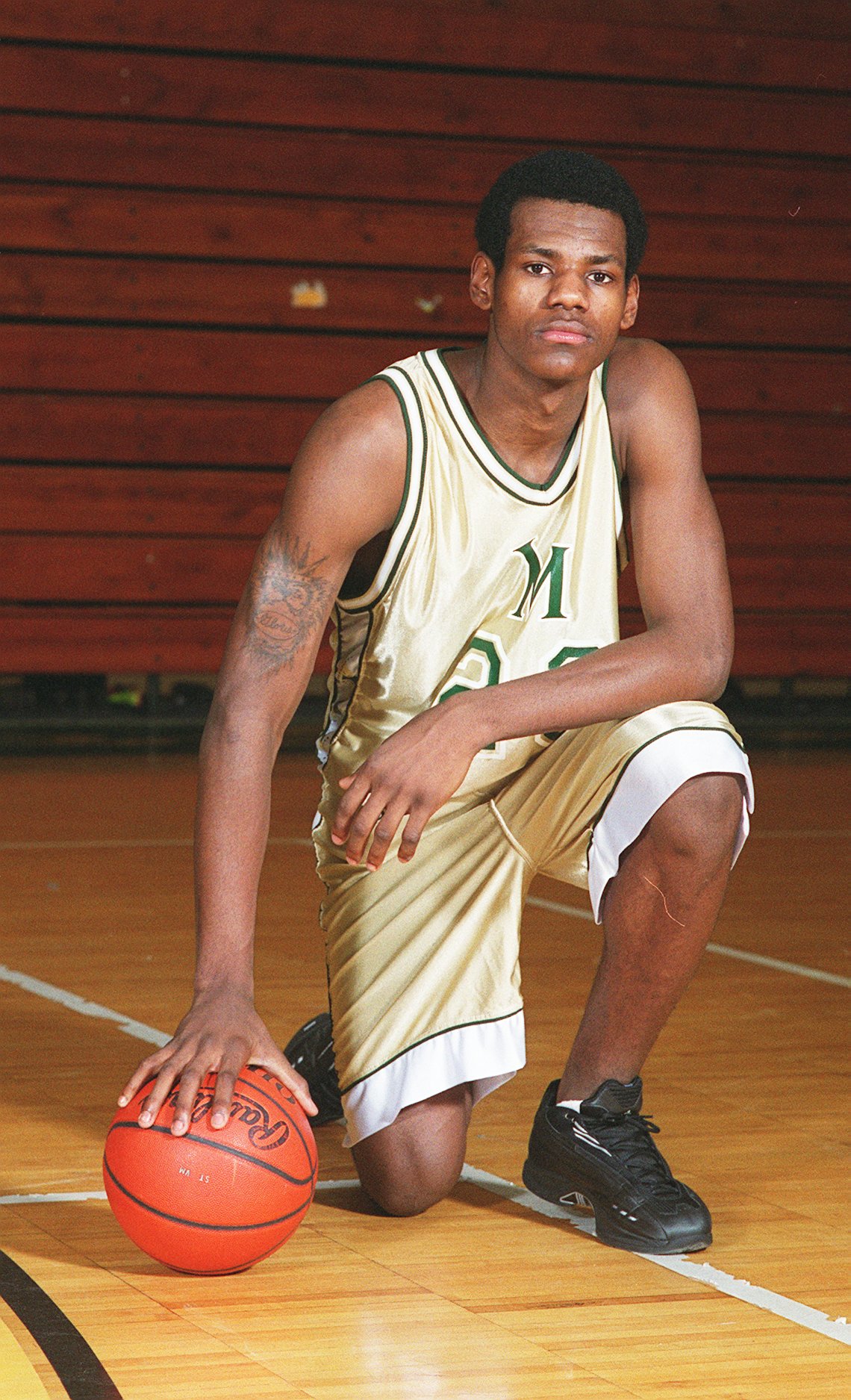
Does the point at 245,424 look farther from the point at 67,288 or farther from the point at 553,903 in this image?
the point at 553,903

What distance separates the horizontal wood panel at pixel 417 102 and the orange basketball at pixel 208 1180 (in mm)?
5920

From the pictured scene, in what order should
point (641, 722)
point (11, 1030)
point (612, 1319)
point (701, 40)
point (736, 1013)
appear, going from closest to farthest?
point (612, 1319), point (641, 722), point (11, 1030), point (736, 1013), point (701, 40)

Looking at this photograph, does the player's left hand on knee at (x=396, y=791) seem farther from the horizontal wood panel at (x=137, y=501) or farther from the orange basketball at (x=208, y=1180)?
the horizontal wood panel at (x=137, y=501)

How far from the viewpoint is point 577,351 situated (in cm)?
220

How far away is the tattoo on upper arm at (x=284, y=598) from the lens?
208 centimetres

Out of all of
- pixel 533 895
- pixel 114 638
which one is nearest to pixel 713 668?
pixel 533 895

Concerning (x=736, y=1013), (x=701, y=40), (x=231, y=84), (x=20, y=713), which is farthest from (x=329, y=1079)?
(x=701, y=40)

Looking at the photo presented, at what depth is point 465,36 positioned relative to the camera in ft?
24.7

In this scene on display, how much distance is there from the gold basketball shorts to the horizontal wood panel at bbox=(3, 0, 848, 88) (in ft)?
18.3

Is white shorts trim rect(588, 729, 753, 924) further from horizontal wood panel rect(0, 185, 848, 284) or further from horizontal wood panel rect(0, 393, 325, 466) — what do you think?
horizontal wood panel rect(0, 185, 848, 284)

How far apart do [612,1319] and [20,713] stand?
5.71 meters

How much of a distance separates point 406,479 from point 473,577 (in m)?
0.15

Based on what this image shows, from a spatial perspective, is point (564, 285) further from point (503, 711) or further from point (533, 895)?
point (533, 895)

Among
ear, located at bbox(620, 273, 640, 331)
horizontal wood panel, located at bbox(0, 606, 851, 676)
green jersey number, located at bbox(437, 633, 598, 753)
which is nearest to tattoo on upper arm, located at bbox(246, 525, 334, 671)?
green jersey number, located at bbox(437, 633, 598, 753)
